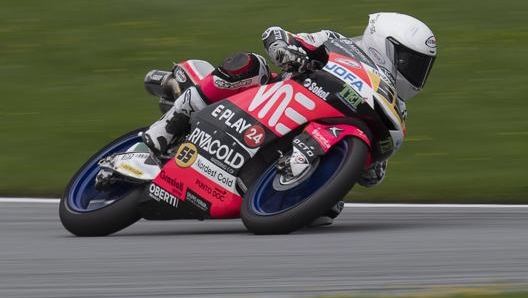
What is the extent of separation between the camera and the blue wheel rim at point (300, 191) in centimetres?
736

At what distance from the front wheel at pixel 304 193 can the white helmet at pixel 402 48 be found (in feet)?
2.26

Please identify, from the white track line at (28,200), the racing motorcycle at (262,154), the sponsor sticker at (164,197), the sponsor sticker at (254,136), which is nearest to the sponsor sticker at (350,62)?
the racing motorcycle at (262,154)

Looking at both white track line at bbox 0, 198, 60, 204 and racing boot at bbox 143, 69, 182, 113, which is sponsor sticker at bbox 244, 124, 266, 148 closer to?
racing boot at bbox 143, 69, 182, 113

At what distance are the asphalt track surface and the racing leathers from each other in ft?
1.93

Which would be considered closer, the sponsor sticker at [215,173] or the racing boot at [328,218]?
the sponsor sticker at [215,173]

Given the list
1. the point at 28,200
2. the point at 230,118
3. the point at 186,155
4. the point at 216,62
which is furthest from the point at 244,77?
the point at 216,62

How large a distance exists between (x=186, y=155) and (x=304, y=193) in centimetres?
83

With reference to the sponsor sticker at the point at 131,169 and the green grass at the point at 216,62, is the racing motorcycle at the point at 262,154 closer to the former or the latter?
the sponsor sticker at the point at 131,169

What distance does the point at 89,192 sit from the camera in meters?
8.06

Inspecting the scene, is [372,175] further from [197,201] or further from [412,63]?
[197,201]

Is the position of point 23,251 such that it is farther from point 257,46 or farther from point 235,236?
point 257,46

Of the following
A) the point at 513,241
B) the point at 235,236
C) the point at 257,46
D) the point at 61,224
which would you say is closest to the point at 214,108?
the point at 235,236

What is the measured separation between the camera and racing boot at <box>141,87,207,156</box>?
8.02 metres

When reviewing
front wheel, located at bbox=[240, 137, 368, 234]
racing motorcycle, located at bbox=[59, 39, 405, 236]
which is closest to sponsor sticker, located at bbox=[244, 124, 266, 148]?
racing motorcycle, located at bbox=[59, 39, 405, 236]
